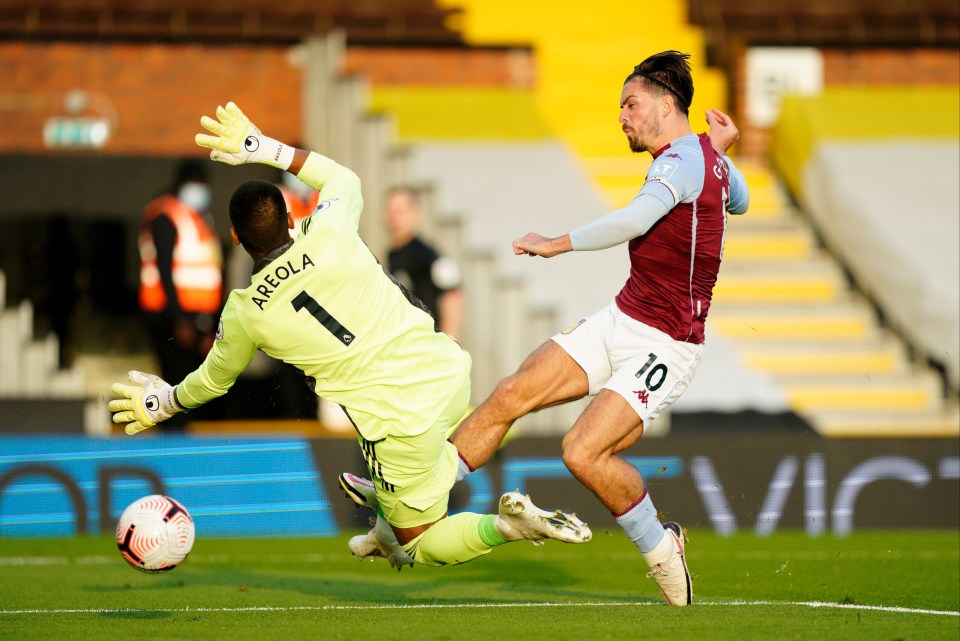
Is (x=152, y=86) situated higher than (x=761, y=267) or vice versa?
(x=152, y=86)

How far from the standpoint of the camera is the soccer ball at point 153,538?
6.87 meters

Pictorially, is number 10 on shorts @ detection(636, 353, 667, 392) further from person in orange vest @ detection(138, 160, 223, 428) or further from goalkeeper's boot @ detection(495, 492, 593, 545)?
person in orange vest @ detection(138, 160, 223, 428)

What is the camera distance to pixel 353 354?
696 centimetres

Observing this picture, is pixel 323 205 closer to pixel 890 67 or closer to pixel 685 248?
pixel 685 248

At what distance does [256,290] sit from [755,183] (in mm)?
11042

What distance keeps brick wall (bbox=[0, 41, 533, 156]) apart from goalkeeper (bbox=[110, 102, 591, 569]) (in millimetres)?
9531

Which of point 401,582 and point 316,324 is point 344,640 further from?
point 401,582

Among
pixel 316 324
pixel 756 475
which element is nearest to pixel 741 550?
pixel 756 475

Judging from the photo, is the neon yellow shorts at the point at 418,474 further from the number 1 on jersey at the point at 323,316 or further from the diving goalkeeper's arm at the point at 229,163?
the diving goalkeeper's arm at the point at 229,163

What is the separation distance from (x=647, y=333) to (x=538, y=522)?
1141mm

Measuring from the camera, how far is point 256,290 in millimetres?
6770

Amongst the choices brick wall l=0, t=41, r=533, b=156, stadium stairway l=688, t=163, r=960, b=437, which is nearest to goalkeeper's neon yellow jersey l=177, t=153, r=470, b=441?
stadium stairway l=688, t=163, r=960, b=437

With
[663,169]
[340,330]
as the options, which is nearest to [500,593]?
[340,330]

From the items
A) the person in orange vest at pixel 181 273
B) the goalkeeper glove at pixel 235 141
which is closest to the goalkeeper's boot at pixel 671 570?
the goalkeeper glove at pixel 235 141
